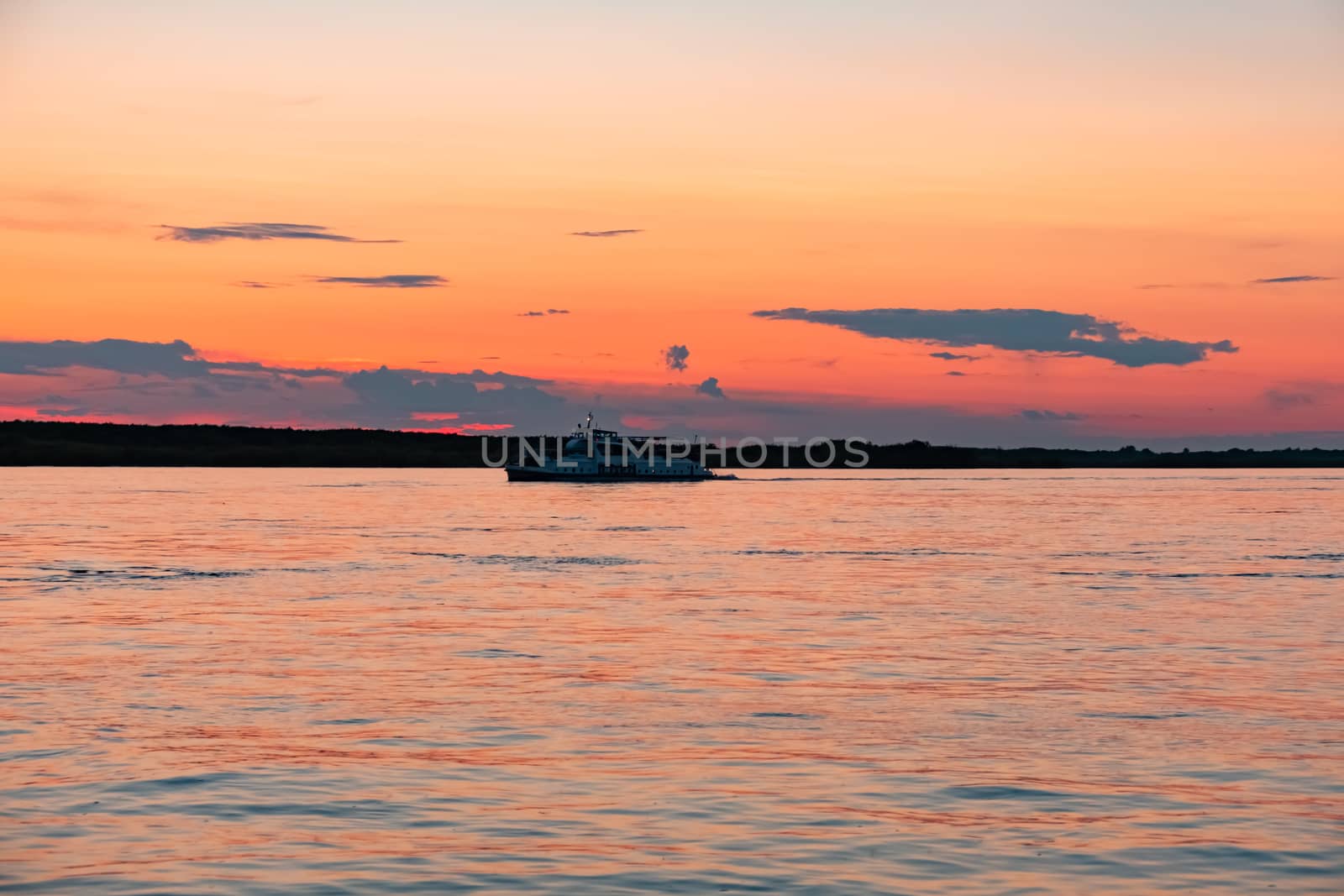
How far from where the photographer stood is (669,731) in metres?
22.3

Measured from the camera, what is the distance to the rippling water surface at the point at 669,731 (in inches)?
607

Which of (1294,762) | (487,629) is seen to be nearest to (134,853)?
(1294,762)

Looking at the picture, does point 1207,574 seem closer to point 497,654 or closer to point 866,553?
point 866,553

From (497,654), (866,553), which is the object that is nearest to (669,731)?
(497,654)

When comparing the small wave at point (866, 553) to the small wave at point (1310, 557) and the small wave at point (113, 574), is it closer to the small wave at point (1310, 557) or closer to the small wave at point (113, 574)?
the small wave at point (1310, 557)

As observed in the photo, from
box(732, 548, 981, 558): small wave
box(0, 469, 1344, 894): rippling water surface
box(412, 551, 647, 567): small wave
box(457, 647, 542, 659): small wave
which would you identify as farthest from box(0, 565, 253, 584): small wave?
box(732, 548, 981, 558): small wave

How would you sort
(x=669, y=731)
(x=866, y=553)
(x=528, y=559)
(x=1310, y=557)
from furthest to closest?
1. (x=866, y=553)
2. (x=1310, y=557)
3. (x=528, y=559)
4. (x=669, y=731)

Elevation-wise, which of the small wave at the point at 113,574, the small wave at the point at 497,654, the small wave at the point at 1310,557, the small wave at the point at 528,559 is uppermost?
the small wave at the point at 497,654

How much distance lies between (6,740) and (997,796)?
14.2 meters

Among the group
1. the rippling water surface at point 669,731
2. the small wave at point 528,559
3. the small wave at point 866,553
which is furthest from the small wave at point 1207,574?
the small wave at point 528,559

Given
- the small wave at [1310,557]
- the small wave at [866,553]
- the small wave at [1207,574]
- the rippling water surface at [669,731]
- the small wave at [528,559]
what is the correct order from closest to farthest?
the rippling water surface at [669,731] → the small wave at [1207,574] → the small wave at [528,559] → the small wave at [1310,557] → the small wave at [866,553]

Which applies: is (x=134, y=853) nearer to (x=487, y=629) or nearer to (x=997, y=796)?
(x=997, y=796)

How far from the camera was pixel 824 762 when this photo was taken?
1989 cm

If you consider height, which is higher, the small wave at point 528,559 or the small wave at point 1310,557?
the small wave at point 1310,557
